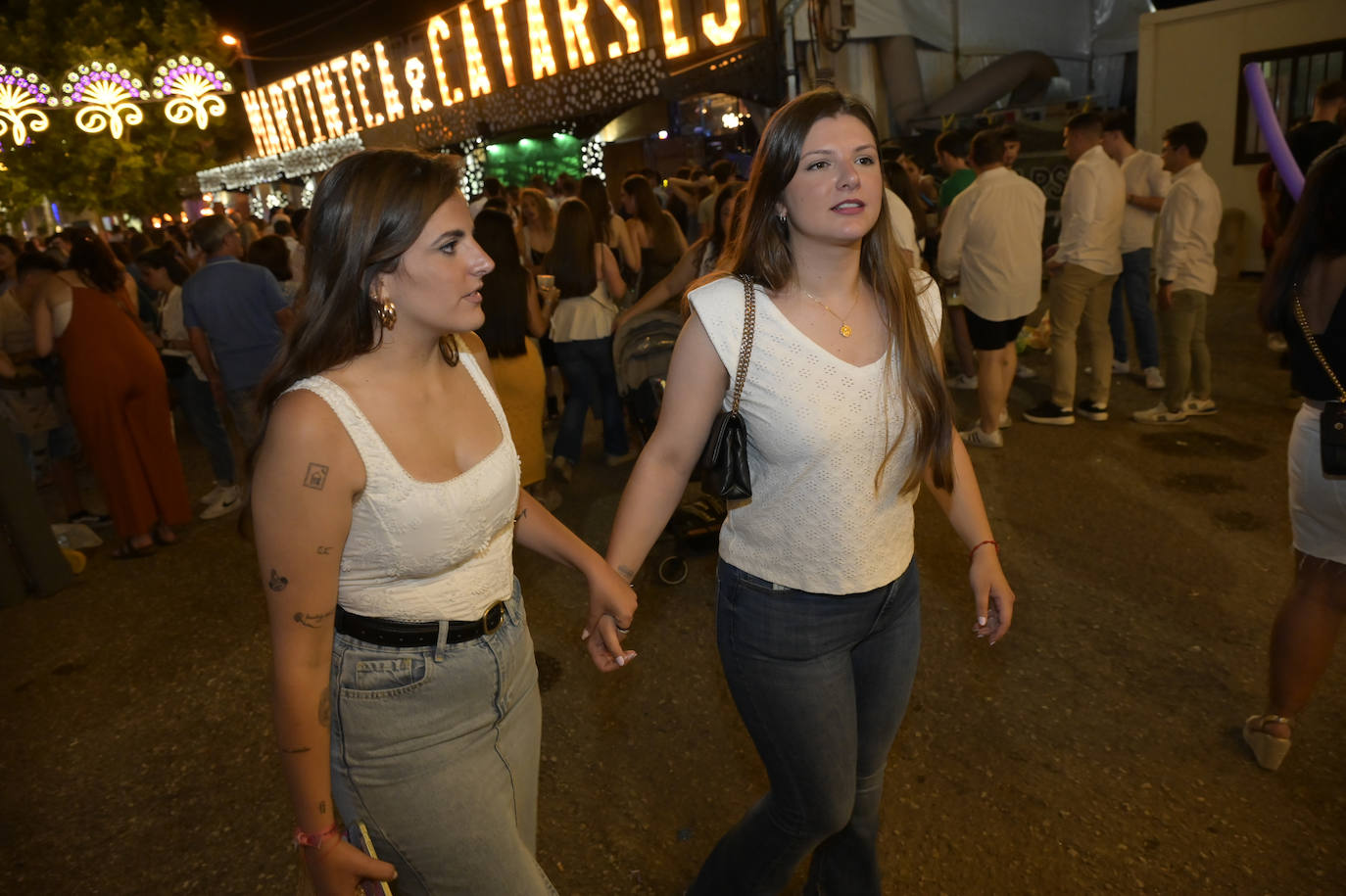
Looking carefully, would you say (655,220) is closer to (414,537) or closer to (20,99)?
(414,537)

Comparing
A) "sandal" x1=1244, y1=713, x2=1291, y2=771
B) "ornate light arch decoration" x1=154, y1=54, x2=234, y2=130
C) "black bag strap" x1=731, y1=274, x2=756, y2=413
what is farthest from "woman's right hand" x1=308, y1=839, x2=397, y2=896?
"ornate light arch decoration" x1=154, y1=54, x2=234, y2=130

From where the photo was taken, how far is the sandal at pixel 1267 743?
3.04 meters

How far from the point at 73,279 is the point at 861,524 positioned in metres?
5.85

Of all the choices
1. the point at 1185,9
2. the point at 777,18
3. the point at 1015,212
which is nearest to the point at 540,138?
the point at 777,18

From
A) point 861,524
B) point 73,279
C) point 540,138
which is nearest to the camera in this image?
point 861,524

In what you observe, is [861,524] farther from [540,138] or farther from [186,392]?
[540,138]

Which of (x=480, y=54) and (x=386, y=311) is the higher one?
(x=480, y=54)

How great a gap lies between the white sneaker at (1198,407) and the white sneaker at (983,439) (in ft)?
4.60

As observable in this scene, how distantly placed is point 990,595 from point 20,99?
15438mm

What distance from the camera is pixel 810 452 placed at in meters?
1.93

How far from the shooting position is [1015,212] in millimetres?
6145

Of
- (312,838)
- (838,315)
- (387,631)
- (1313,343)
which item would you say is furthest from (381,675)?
(1313,343)

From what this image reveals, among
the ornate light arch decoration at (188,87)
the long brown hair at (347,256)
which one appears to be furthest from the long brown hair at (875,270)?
the ornate light arch decoration at (188,87)

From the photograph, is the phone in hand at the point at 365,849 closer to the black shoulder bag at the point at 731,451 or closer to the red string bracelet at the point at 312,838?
the red string bracelet at the point at 312,838
